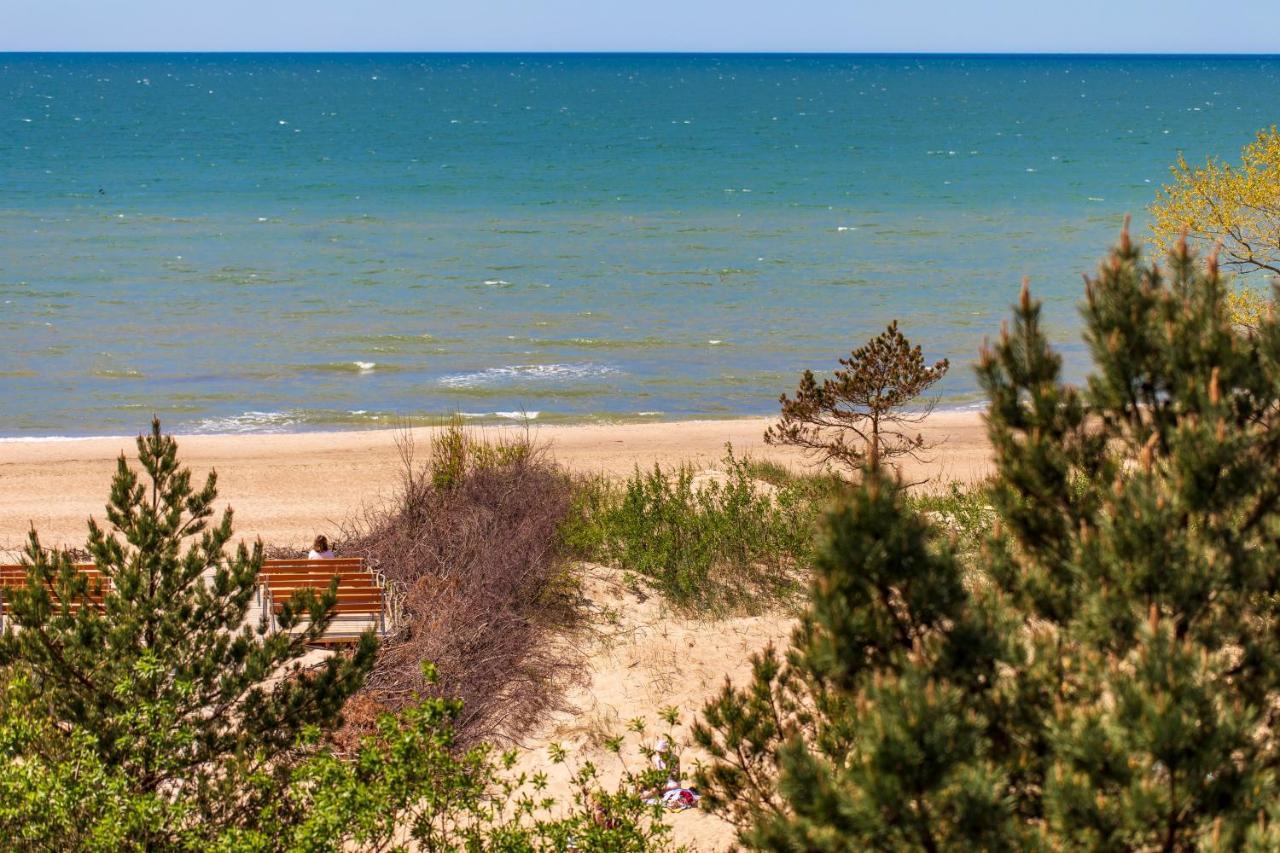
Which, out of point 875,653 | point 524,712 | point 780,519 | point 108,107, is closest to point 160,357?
point 780,519

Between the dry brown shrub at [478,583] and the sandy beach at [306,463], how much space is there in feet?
7.30

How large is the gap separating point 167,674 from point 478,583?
5.07m

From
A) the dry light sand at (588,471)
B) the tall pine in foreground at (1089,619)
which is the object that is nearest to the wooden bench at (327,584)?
the dry light sand at (588,471)

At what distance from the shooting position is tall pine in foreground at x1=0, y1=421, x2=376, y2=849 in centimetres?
716

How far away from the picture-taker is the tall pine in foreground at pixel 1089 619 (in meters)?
4.32

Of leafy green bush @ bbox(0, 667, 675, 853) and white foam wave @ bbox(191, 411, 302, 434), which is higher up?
white foam wave @ bbox(191, 411, 302, 434)

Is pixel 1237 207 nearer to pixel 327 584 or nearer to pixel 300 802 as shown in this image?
pixel 327 584

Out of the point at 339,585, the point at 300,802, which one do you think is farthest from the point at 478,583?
the point at 300,802

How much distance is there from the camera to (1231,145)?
90875 millimetres

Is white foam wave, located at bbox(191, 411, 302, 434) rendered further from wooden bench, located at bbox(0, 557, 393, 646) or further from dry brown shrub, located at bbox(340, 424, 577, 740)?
wooden bench, located at bbox(0, 557, 393, 646)

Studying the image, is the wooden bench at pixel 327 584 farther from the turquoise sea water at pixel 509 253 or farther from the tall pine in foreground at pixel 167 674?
the turquoise sea water at pixel 509 253

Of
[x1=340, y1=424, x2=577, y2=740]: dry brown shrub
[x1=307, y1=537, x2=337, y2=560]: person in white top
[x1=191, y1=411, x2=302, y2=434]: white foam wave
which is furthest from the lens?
[x1=191, y1=411, x2=302, y2=434]: white foam wave

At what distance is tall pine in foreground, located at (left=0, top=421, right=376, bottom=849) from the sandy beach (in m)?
9.22

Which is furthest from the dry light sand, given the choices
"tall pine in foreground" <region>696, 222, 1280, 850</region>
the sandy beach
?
"tall pine in foreground" <region>696, 222, 1280, 850</region>
